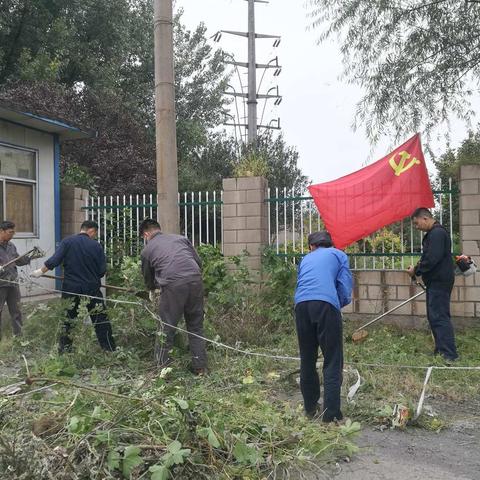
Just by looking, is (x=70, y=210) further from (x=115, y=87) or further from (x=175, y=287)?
(x=115, y=87)

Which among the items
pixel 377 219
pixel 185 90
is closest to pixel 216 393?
pixel 377 219

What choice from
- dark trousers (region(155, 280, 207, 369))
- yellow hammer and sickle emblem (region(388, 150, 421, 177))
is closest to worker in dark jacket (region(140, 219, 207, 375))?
dark trousers (region(155, 280, 207, 369))

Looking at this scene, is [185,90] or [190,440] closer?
[190,440]

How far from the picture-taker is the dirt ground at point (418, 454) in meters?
3.30

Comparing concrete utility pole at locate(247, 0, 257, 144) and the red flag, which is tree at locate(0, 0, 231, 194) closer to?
concrete utility pole at locate(247, 0, 257, 144)

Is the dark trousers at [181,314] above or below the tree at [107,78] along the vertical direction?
below

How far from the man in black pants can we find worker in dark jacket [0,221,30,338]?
3832mm

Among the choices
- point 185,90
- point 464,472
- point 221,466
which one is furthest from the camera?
point 185,90

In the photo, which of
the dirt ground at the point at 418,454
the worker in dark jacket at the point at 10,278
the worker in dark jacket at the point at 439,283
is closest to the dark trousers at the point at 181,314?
the dirt ground at the point at 418,454

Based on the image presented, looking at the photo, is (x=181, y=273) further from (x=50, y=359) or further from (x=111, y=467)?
(x=111, y=467)

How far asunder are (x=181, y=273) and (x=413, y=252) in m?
3.49

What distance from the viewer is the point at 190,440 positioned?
9.59 feet

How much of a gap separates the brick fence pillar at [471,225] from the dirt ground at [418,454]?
116 inches

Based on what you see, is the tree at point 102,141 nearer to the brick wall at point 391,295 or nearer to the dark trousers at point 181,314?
the brick wall at point 391,295
